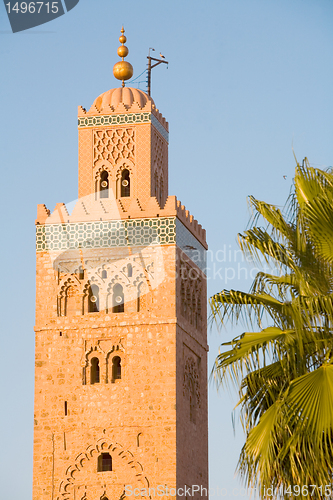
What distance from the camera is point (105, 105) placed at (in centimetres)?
2702

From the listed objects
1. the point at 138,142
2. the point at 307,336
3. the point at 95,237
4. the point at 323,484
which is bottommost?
the point at 323,484

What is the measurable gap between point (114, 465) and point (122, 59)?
32.9 ft

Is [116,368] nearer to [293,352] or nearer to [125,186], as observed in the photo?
[125,186]

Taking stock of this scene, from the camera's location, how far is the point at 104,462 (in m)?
24.3

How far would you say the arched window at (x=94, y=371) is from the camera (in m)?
24.9

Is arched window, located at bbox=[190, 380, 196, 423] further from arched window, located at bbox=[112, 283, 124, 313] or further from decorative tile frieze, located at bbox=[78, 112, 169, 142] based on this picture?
decorative tile frieze, located at bbox=[78, 112, 169, 142]

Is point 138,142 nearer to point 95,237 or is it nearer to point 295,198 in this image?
point 95,237

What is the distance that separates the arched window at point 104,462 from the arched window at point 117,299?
3.25 metres

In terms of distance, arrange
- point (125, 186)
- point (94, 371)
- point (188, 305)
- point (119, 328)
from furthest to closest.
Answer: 1. point (125, 186)
2. point (188, 305)
3. point (94, 371)
4. point (119, 328)

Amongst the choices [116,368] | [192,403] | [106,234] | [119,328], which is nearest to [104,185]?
[106,234]

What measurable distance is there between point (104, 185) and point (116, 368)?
14.3 feet

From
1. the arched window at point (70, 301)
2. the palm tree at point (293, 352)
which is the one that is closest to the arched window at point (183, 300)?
the arched window at point (70, 301)

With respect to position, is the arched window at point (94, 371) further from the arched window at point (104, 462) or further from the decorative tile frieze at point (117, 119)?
the decorative tile frieze at point (117, 119)

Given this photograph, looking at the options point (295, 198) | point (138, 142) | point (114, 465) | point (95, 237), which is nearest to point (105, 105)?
point (138, 142)
